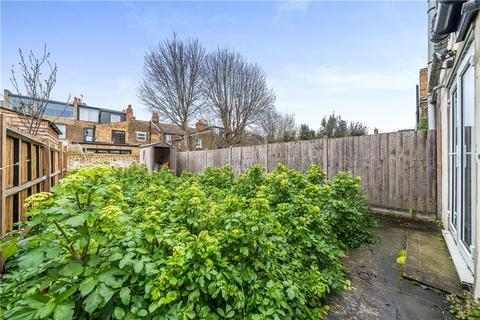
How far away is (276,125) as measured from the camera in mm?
22141

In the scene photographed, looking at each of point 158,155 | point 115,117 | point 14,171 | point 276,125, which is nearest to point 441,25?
point 14,171

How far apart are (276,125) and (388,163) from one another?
17454 millimetres

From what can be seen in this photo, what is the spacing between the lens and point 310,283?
2107mm

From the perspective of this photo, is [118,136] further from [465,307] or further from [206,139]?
[465,307]

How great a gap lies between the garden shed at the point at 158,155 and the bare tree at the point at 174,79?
3.91m

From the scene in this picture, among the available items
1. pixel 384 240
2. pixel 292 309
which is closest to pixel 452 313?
pixel 292 309

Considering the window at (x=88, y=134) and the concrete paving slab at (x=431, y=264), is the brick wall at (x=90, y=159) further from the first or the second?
the concrete paving slab at (x=431, y=264)

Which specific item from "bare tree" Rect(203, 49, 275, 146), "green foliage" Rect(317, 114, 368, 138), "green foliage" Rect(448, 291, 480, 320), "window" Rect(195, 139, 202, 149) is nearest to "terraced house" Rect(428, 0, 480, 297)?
"green foliage" Rect(448, 291, 480, 320)

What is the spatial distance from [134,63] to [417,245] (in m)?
16.8

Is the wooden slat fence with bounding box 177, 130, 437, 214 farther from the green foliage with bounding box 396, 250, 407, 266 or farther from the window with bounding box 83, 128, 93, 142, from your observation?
the window with bounding box 83, 128, 93, 142

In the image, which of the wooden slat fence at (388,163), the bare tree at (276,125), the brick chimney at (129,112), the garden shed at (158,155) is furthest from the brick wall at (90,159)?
the wooden slat fence at (388,163)

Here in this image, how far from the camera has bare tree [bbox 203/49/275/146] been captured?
52.3ft

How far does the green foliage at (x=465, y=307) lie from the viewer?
6.08 ft

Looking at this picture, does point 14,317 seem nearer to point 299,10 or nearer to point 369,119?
point 299,10
